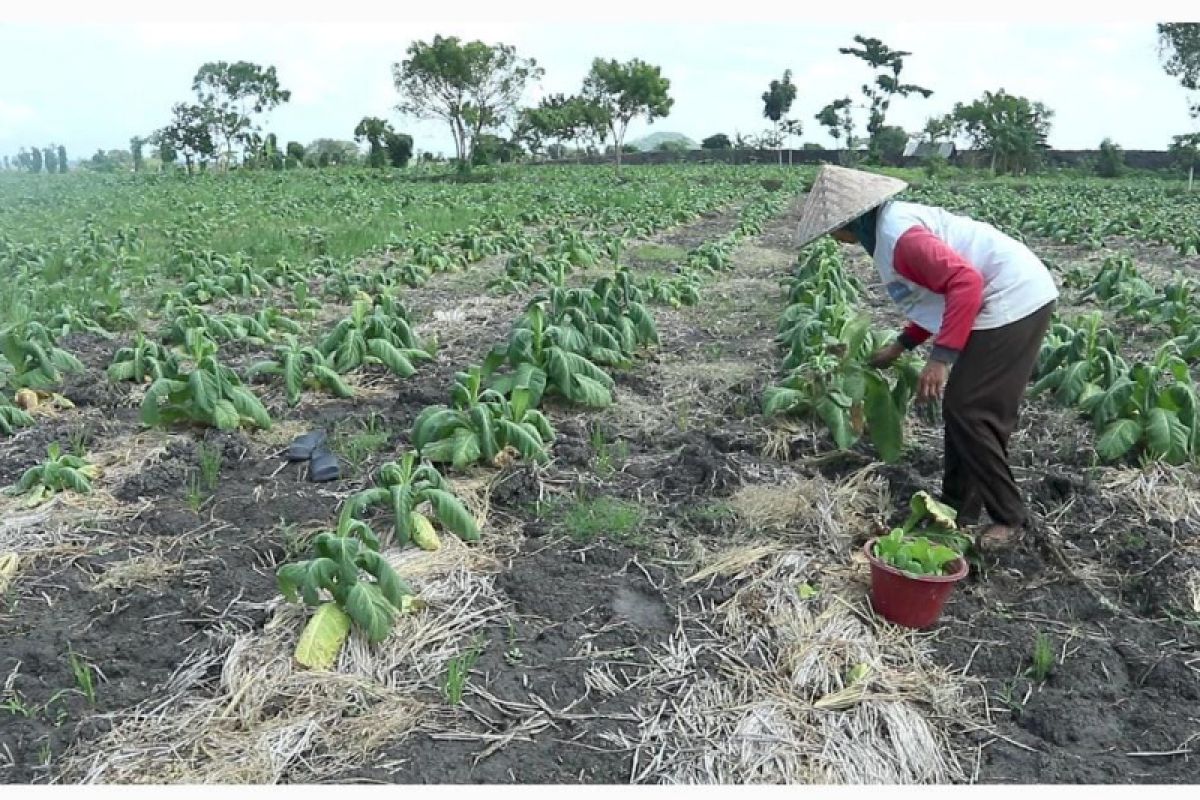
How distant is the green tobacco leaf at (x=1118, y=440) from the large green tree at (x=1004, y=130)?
39417 mm

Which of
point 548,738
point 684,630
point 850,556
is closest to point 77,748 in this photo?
point 548,738

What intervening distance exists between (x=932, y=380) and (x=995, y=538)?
2.26 ft

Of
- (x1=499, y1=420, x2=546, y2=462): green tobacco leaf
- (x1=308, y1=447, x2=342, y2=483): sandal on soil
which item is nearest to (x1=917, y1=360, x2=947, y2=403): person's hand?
(x1=499, y1=420, x2=546, y2=462): green tobacco leaf

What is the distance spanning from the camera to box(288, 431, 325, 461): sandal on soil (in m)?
4.78

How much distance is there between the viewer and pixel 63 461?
4.36 meters

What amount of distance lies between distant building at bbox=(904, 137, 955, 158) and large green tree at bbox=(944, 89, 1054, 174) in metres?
3.83

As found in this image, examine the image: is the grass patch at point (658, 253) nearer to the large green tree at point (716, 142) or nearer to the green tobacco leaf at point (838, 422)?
the green tobacco leaf at point (838, 422)

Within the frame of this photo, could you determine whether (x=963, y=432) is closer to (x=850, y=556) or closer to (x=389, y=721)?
(x=850, y=556)

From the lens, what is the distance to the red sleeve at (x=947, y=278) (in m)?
3.34

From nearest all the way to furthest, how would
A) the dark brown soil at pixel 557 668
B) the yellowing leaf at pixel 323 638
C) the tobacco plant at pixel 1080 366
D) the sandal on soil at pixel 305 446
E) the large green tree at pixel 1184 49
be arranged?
the dark brown soil at pixel 557 668, the yellowing leaf at pixel 323 638, the sandal on soil at pixel 305 446, the tobacco plant at pixel 1080 366, the large green tree at pixel 1184 49

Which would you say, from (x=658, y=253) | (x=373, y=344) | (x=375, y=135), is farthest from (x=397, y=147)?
(x=373, y=344)

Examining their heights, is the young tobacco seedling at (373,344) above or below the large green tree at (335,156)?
below

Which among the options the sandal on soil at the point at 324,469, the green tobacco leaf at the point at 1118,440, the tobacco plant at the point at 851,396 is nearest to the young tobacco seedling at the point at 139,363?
→ the sandal on soil at the point at 324,469

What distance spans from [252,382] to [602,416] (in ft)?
8.04
